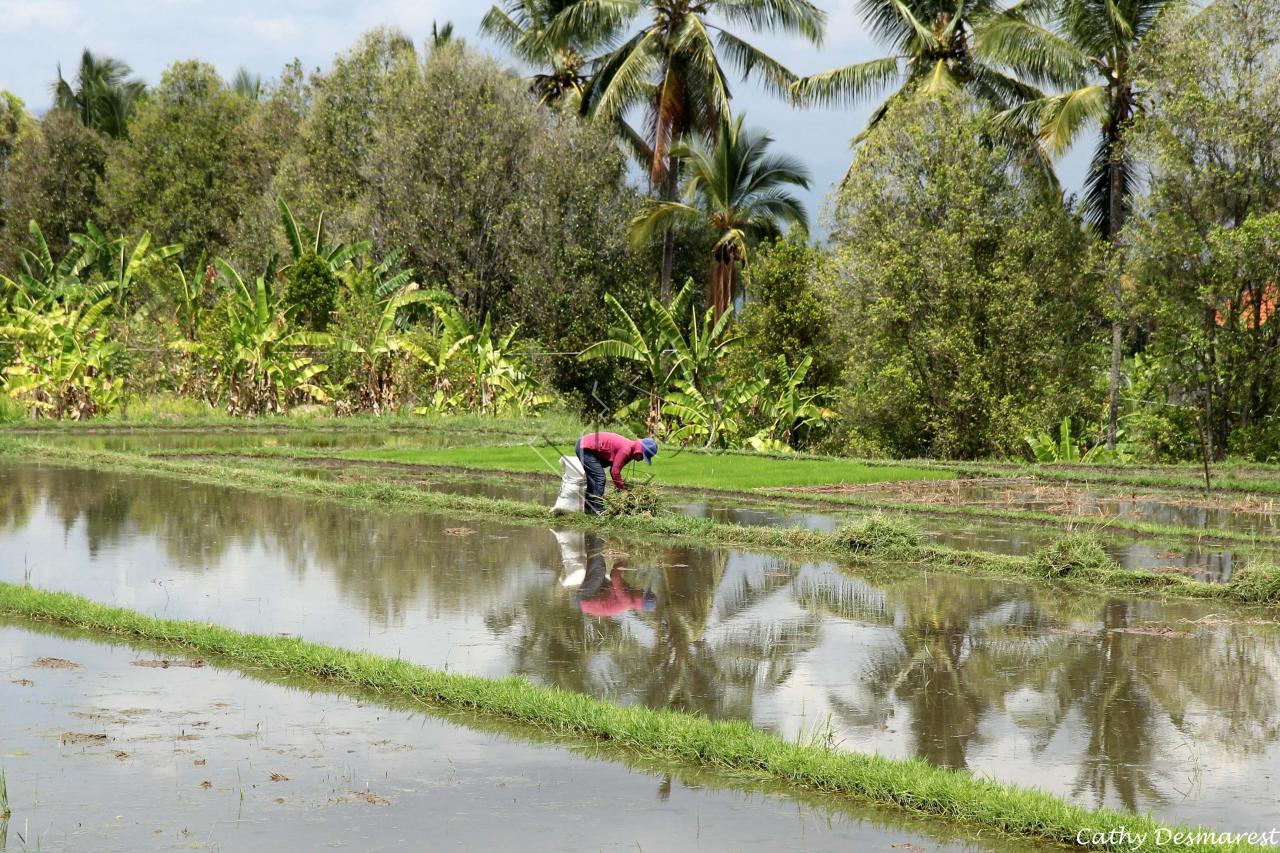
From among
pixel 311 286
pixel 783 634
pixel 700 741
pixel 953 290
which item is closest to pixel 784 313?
pixel 953 290

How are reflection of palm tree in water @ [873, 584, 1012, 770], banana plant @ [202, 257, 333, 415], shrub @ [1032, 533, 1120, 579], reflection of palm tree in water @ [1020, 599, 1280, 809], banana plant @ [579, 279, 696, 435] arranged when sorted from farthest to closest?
1. banana plant @ [202, 257, 333, 415]
2. banana plant @ [579, 279, 696, 435]
3. shrub @ [1032, 533, 1120, 579]
4. reflection of palm tree in water @ [873, 584, 1012, 770]
5. reflection of palm tree in water @ [1020, 599, 1280, 809]

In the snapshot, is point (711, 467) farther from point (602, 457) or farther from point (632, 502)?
point (632, 502)

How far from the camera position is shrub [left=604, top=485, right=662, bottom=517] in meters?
14.1

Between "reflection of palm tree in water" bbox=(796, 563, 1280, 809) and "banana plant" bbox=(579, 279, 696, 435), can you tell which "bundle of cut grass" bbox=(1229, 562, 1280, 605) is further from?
"banana plant" bbox=(579, 279, 696, 435)

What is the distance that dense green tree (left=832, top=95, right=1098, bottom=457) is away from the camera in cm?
2528

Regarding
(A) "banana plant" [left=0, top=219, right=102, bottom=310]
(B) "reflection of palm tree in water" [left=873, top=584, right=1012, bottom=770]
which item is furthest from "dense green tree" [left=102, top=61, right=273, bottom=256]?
(B) "reflection of palm tree in water" [left=873, top=584, right=1012, bottom=770]

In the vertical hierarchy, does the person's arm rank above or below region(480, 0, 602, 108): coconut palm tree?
below

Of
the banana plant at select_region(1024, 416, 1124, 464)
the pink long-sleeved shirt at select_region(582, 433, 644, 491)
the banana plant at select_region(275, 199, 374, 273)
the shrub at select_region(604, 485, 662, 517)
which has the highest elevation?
the banana plant at select_region(275, 199, 374, 273)

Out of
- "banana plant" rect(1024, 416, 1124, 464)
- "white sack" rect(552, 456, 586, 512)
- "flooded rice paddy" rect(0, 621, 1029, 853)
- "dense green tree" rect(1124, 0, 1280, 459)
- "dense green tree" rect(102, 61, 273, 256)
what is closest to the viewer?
"flooded rice paddy" rect(0, 621, 1029, 853)

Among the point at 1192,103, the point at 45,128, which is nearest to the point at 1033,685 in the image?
the point at 1192,103

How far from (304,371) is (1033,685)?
25062 millimetres

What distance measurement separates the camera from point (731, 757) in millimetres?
6273

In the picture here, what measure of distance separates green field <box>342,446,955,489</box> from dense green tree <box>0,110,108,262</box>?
34605 mm

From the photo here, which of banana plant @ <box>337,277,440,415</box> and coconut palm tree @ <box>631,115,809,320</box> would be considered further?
coconut palm tree @ <box>631,115,809,320</box>
